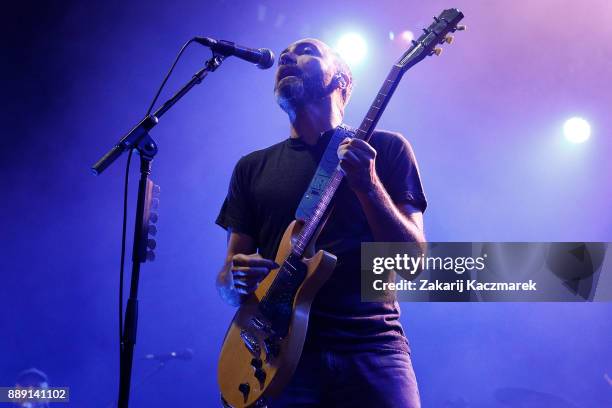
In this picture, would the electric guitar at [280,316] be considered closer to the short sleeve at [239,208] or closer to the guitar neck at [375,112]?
the guitar neck at [375,112]

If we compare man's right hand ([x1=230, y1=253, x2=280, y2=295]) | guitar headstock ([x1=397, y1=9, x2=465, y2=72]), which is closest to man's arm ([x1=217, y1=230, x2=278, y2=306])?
man's right hand ([x1=230, y1=253, x2=280, y2=295])

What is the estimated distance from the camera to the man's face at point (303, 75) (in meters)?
2.68

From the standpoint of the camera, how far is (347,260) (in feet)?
7.00

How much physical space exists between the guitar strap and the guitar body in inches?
3.2

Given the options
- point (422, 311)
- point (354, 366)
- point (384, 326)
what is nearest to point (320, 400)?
point (354, 366)

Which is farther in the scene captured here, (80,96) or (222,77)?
(222,77)

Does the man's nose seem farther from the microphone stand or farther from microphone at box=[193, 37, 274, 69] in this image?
the microphone stand

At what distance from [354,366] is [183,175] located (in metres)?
4.17

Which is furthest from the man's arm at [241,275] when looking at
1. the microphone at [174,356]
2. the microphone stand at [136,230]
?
the microphone at [174,356]

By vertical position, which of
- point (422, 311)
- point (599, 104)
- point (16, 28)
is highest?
point (16, 28)

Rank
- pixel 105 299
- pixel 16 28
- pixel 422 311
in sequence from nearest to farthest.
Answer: pixel 16 28 → pixel 105 299 → pixel 422 311

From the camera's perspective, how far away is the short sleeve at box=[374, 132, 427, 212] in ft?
7.22

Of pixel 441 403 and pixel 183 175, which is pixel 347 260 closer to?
pixel 183 175

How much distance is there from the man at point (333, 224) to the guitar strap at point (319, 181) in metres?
0.07
